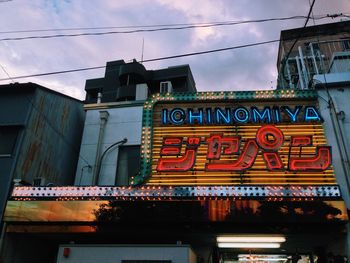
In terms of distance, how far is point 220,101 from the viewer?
45.8 ft

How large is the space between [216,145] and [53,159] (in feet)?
22.9

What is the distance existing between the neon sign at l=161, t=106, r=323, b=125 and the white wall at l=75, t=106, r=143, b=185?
183 centimetres

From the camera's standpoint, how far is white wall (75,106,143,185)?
14078 mm

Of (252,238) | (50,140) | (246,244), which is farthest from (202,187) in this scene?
(50,140)

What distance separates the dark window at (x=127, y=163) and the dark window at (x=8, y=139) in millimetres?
4174

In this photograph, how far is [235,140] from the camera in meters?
12.2

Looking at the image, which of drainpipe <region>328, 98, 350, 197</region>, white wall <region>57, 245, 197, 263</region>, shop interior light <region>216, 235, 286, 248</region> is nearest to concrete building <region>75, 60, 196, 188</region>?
white wall <region>57, 245, 197, 263</region>

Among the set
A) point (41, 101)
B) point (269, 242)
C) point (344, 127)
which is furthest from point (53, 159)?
point (344, 127)

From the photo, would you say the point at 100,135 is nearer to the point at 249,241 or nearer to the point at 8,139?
the point at 8,139

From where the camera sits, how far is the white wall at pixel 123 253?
9750mm

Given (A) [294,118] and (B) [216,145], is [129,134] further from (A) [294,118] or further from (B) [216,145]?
(A) [294,118]

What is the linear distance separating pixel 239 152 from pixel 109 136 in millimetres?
5865

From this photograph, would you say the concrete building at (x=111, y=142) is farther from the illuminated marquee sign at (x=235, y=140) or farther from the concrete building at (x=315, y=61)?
the concrete building at (x=315, y=61)

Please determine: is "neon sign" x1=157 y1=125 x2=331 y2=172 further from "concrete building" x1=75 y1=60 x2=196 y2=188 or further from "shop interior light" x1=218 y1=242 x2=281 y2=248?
"shop interior light" x1=218 y1=242 x2=281 y2=248
